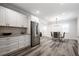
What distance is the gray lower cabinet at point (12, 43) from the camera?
2.64m

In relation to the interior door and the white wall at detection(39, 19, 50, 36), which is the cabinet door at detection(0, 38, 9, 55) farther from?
the white wall at detection(39, 19, 50, 36)

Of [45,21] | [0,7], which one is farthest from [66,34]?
[0,7]

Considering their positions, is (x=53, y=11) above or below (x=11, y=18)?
above

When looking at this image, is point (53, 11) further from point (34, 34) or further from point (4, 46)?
point (4, 46)

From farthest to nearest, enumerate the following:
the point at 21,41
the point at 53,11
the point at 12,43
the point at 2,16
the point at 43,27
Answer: the point at 43,27 → the point at 53,11 → the point at 21,41 → the point at 12,43 → the point at 2,16

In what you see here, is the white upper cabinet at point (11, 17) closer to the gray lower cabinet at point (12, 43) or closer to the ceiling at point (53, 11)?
the ceiling at point (53, 11)

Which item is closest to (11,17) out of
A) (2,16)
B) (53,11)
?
(2,16)

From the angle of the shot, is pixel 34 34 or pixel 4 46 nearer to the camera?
pixel 4 46

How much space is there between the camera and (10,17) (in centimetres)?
325

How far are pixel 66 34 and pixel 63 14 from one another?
1237 mm

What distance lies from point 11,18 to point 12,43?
1.20 m

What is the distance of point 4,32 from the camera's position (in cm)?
318

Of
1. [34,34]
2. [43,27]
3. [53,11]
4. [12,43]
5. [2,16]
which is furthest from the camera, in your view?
[43,27]

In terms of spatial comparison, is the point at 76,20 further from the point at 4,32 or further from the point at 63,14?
the point at 4,32
